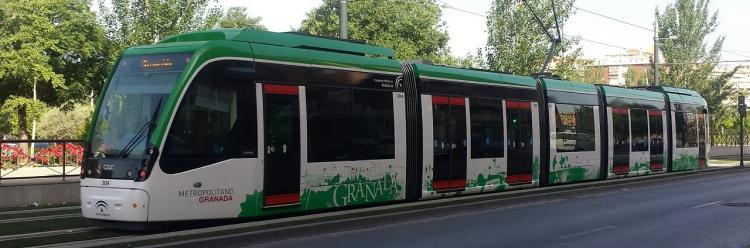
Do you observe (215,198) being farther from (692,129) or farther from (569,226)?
(692,129)

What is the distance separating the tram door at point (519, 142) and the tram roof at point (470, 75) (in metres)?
0.56

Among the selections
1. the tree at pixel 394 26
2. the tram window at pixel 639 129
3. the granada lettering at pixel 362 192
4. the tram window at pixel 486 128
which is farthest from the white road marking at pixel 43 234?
the tree at pixel 394 26

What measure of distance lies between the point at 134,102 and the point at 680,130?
21.4 m

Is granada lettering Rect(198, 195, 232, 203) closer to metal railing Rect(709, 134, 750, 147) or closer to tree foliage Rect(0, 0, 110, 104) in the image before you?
tree foliage Rect(0, 0, 110, 104)

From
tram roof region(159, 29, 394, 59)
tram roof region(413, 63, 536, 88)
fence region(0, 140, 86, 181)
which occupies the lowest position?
fence region(0, 140, 86, 181)

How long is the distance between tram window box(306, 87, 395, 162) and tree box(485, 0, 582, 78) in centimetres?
1867

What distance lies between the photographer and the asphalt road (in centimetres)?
986

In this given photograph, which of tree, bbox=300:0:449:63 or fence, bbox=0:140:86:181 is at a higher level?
tree, bbox=300:0:449:63

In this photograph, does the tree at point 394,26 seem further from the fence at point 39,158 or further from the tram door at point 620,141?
the fence at point 39,158

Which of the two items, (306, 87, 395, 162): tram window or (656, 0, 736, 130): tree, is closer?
(306, 87, 395, 162): tram window

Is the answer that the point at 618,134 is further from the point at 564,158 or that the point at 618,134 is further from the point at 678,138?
the point at 678,138

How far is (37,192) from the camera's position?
14.8 metres

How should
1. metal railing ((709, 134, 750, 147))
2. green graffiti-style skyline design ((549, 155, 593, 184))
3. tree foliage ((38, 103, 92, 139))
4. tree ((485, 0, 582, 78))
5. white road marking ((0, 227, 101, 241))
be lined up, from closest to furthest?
white road marking ((0, 227, 101, 241)) < green graffiti-style skyline design ((549, 155, 593, 184)) < tree ((485, 0, 582, 78)) < metal railing ((709, 134, 750, 147)) < tree foliage ((38, 103, 92, 139))

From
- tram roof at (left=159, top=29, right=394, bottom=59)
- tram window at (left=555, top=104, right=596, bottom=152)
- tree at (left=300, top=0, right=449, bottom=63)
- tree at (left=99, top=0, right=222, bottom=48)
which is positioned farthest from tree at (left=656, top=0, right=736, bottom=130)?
tram roof at (left=159, top=29, right=394, bottom=59)
